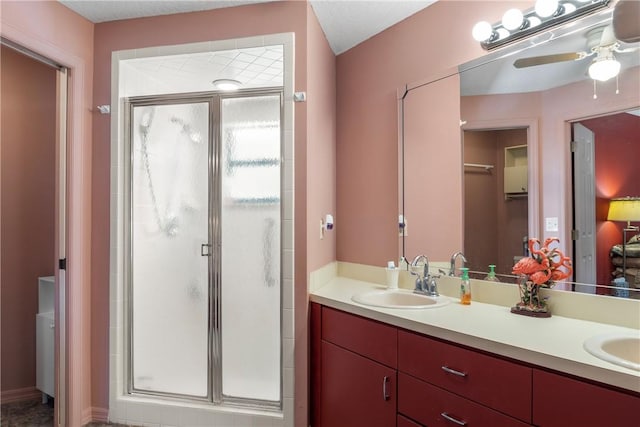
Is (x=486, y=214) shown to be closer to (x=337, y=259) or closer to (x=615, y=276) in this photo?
(x=615, y=276)

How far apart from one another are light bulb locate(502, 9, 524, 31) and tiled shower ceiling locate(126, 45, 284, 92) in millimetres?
1100

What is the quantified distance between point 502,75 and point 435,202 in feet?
2.30

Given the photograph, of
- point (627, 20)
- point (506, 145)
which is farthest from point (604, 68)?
point (506, 145)

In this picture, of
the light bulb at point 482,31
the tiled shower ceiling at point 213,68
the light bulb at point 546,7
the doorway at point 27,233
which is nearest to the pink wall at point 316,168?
the tiled shower ceiling at point 213,68

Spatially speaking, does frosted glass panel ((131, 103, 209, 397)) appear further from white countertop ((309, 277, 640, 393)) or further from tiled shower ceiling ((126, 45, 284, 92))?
white countertop ((309, 277, 640, 393))

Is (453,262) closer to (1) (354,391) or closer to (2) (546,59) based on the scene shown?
(1) (354,391)

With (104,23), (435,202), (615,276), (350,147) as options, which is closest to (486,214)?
(435,202)

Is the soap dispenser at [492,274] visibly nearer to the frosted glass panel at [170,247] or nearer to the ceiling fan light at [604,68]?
the ceiling fan light at [604,68]

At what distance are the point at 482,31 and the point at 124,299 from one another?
8.03 feet

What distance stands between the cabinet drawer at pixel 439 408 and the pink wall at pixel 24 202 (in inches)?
99.2

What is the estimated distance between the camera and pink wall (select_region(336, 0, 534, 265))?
5.97ft

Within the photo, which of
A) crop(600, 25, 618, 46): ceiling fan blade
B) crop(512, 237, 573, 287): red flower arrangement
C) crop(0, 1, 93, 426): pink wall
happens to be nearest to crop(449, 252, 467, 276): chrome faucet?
crop(512, 237, 573, 287): red flower arrangement

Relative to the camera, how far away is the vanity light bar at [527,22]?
137 centimetres

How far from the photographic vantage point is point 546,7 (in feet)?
4.67
